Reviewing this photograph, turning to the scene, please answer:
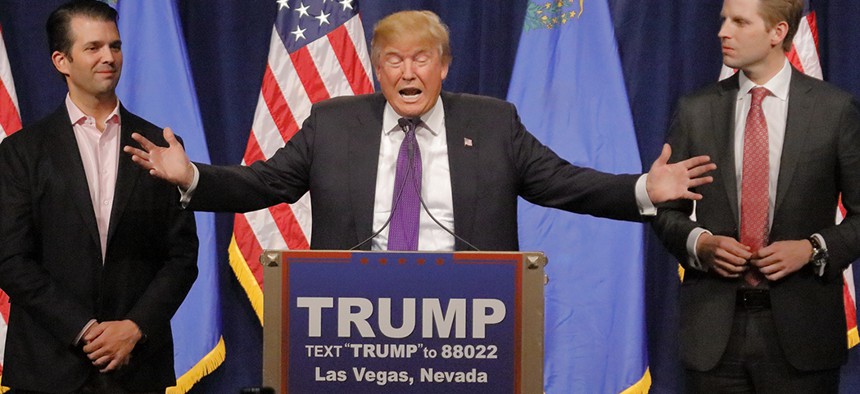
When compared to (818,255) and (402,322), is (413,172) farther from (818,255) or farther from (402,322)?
(818,255)

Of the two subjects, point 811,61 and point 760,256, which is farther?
point 811,61

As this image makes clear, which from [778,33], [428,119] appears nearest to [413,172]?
[428,119]

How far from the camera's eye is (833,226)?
2984mm

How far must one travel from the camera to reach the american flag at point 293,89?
450 centimetres

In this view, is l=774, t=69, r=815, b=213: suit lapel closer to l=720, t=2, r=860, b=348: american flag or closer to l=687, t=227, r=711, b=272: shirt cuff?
l=687, t=227, r=711, b=272: shirt cuff

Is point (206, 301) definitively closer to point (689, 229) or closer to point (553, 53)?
point (553, 53)

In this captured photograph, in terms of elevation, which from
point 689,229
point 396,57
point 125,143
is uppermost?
point 396,57

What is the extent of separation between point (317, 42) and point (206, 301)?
3.92 ft

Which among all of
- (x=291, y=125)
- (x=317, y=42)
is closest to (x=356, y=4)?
(x=317, y=42)

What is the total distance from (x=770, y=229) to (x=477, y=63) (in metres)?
1.97

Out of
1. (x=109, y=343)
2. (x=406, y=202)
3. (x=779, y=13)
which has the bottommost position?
(x=109, y=343)

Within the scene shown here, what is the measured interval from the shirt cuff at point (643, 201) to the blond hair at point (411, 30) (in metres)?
0.62

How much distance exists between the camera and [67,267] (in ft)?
10.2

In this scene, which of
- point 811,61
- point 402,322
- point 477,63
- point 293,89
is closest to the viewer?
point 402,322
